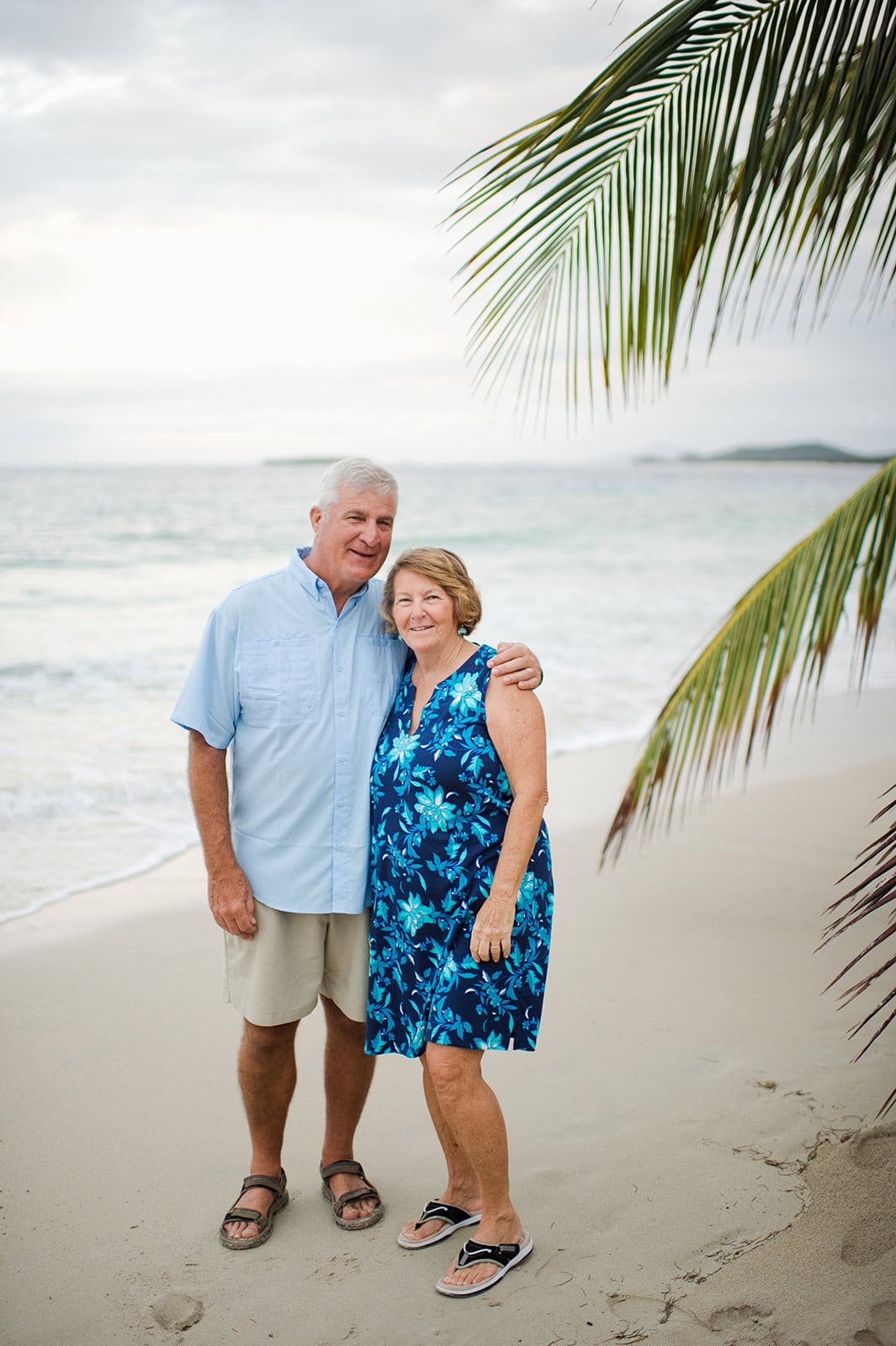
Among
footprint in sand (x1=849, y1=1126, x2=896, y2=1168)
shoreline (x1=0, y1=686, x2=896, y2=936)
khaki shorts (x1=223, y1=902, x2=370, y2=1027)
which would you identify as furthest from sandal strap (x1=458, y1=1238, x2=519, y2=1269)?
shoreline (x1=0, y1=686, x2=896, y2=936)

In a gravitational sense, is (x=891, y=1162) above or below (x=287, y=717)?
below

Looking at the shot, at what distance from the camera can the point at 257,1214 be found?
2992mm

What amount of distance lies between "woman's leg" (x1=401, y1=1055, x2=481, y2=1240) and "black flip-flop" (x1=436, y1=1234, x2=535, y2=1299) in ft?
0.57

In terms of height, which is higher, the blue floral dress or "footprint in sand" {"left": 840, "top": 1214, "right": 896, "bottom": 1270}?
the blue floral dress

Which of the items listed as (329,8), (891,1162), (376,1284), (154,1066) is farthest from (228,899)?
(329,8)

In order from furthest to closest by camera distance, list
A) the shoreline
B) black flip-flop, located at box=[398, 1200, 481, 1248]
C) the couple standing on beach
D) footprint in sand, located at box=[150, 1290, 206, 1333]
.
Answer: the shoreline < black flip-flop, located at box=[398, 1200, 481, 1248] < the couple standing on beach < footprint in sand, located at box=[150, 1290, 206, 1333]

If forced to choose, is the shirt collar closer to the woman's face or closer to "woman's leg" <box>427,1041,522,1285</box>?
the woman's face

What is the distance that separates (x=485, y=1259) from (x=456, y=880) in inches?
40.7

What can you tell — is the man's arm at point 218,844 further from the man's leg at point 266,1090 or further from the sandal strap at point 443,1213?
the sandal strap at point 443,1213

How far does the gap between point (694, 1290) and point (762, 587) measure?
1.82m

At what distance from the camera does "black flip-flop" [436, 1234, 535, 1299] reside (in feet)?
8.84

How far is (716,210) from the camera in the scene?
241 centimetres

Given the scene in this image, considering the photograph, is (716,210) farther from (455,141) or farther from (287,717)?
(455,141)

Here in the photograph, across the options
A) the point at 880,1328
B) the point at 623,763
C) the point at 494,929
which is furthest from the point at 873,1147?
the point at 623,763
